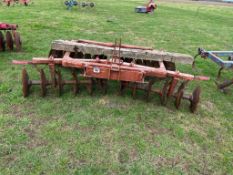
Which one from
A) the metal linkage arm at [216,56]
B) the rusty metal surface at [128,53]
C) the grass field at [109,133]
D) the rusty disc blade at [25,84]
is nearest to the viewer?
the grass field at [109,133]

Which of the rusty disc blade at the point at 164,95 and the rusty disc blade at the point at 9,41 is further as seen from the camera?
the rusty disc blade at the point at 9,41

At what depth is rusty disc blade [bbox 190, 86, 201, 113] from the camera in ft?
14.2

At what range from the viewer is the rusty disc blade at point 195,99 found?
4.32m

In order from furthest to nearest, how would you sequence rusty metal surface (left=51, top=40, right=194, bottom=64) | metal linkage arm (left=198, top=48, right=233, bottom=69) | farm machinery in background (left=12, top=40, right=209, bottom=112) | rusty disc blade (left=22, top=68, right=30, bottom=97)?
metal linkage arm (left=198, top=48, right=233, bottom=69) → rusty metal surface (left=51, top=40, right=194, bottom=64) → rusty disc blade (left=22, top=68, right=30, bottom=97) → farm machinery in background (left=12, top=40, right=209, bottom=112)

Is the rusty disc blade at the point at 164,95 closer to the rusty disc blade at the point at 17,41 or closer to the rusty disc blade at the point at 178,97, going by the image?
the rusty disc blade at the point at 178,97

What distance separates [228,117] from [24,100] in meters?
3.43

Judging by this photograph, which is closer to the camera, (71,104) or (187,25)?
(71,104)

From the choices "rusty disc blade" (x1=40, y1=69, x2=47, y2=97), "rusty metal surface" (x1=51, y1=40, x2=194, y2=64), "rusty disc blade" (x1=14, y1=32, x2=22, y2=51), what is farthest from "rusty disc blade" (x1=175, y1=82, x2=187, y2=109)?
"rusty disc blade" (x1=14, y1=32, x2=22, y2=51)

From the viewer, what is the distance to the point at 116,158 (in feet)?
10.8

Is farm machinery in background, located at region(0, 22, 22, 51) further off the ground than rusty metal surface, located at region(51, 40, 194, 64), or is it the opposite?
rusty metal surface, located at region(51, 40, 194, 64)

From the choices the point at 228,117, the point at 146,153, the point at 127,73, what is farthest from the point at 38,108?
the point at 228,117

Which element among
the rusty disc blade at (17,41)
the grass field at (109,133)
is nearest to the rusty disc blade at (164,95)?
the grass field at (109,133)

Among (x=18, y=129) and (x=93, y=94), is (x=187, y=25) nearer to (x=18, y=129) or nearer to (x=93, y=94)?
(x=93, y=94)

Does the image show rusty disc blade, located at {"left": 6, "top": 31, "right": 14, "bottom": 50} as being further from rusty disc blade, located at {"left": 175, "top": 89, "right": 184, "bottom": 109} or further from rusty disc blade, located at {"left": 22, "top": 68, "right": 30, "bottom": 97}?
rusty disc blade, located at {"left": 175, "top": 89, "right": 184, "bottom": 109}
